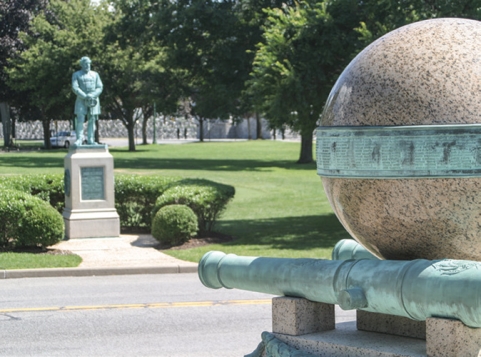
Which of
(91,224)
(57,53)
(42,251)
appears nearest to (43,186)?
(91,224)

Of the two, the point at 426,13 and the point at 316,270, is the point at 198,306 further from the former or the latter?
the point at 426,13

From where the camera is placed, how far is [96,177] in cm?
1853

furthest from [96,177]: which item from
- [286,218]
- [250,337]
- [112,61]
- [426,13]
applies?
[112,61]

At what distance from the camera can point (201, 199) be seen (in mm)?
17922

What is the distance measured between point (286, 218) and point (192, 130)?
7327cm

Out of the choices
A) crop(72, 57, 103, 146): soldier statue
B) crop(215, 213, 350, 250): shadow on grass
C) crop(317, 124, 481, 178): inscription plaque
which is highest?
crop(72, 57, 103, 146): soldier statue

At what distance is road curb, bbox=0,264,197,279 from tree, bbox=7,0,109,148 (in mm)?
37238

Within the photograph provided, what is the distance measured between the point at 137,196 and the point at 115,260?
12.9 ft

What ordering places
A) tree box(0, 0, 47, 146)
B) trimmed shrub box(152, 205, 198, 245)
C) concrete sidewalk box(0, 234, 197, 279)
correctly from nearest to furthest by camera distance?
1. concrete sidewalk box(0, 234, 197, 279)
2. trimmed shrub box(152, 205, 198, 245)
3. tree box(0, 0, 47, 146)

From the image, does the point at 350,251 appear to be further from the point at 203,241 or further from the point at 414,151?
the point at 203,241

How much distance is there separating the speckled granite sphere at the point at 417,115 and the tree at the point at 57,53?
1814 inches

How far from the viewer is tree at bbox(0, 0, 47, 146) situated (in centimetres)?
5712

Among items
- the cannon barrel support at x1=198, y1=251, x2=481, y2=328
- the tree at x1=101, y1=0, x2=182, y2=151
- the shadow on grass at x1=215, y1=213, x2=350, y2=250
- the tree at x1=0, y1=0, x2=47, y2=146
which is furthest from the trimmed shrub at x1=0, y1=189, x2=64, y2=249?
the tree at x1=0, y1=0, x2=47, y2=146

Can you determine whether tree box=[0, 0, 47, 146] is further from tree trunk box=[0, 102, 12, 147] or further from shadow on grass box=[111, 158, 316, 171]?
shadow on grass box=[111, 158, 316, 171]
